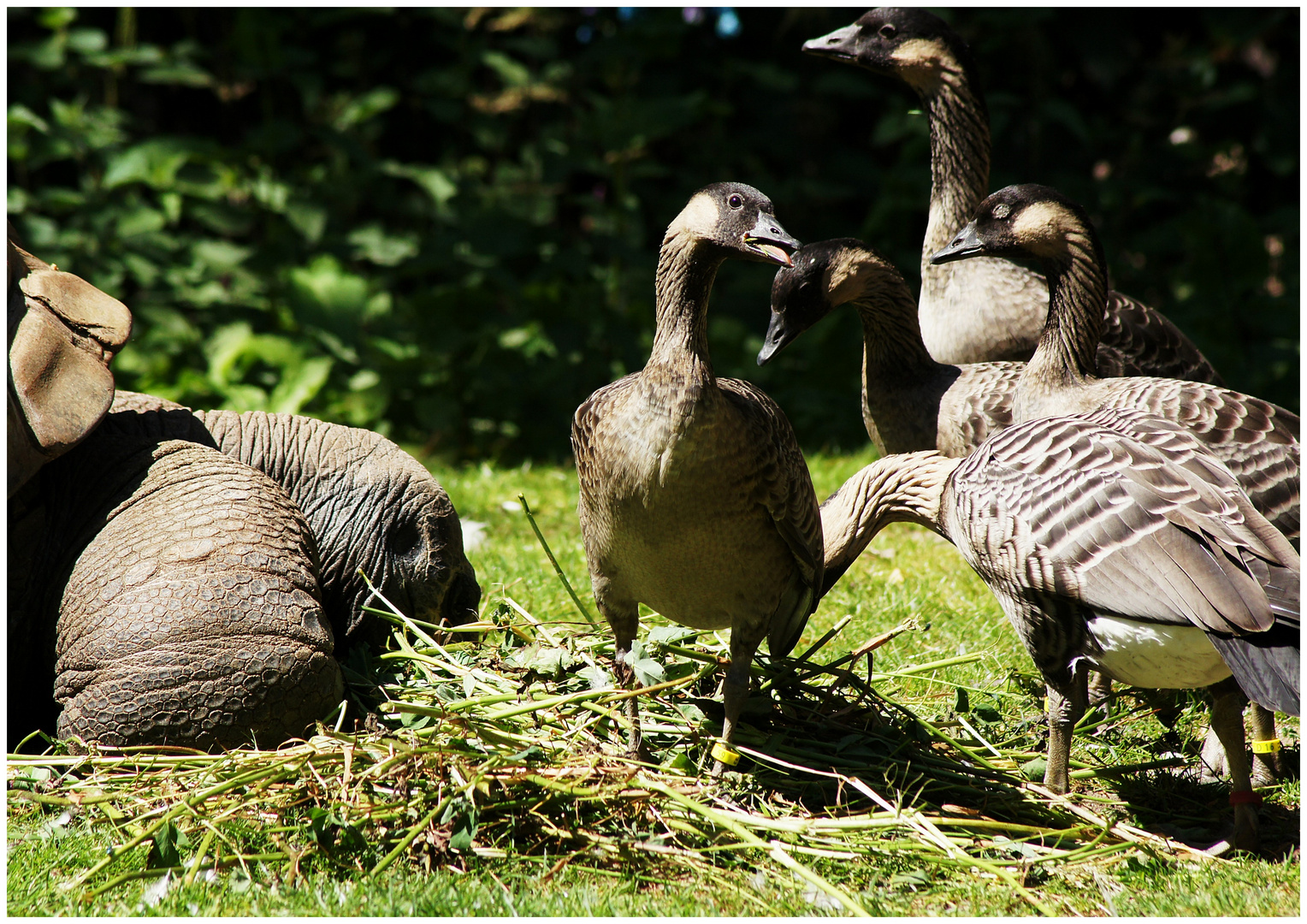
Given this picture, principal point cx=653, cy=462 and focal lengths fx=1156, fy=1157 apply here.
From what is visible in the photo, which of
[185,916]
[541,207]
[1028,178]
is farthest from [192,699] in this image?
[1028,178]

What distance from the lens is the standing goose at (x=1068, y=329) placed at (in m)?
3.98

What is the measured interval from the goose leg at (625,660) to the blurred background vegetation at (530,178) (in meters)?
3.80

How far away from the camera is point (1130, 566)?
306 cm

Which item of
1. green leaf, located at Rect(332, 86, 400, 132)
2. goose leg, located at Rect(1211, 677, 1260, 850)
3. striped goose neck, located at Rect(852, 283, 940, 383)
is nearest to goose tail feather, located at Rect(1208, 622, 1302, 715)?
Answer: goose leg, located at Rect(1211, 677, 1260, 850)

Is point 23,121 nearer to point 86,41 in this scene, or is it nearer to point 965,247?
point 86,41

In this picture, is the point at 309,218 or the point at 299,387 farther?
the point at 309,218

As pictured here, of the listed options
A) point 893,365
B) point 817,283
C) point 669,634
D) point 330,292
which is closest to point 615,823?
point 669,634

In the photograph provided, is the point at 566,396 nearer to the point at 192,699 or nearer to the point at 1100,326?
the point at 1100,326

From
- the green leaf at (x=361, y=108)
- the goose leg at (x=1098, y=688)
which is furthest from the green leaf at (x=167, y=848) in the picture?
the green leaf at (x=361, y=108)

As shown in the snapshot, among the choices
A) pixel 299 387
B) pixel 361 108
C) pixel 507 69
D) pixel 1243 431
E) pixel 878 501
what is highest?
pixel 507 69

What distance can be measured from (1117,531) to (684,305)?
52.1 inches

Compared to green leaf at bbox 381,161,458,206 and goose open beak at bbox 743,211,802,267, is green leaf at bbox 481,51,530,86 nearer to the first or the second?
green leaf at bbox 381,161,458,206

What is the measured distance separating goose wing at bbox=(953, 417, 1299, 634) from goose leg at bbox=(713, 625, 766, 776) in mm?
724

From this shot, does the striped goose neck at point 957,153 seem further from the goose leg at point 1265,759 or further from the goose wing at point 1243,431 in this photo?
the goose leg at point 1265,759
